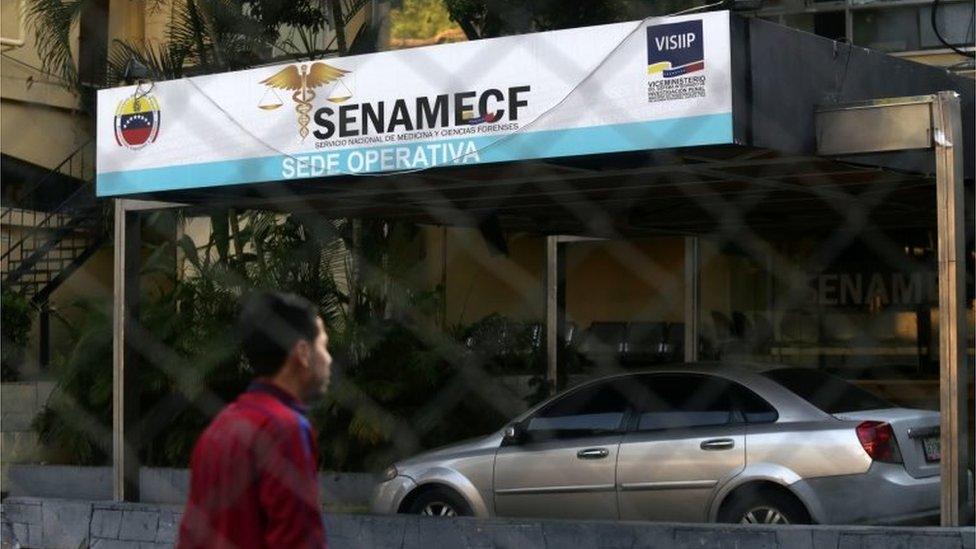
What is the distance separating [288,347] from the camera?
9.72 feet

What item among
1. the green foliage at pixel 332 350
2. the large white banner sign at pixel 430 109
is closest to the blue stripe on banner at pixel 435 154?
the large white banner sign at pixel 430 109

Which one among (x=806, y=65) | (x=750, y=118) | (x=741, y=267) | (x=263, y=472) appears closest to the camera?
(x=263, y=472)

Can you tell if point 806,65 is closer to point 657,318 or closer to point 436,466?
point 436,466

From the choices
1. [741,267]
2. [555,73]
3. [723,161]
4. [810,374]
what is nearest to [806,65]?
[723,161]

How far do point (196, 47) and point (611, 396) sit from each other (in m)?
5.25

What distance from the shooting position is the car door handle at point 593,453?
877 centimetres

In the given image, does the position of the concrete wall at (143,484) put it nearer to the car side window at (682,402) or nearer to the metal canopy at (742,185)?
the metal canopy at (742,185)

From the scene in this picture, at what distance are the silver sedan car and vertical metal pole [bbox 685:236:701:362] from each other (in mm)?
3788

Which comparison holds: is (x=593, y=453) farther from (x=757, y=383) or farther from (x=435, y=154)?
(x=435, y=154)

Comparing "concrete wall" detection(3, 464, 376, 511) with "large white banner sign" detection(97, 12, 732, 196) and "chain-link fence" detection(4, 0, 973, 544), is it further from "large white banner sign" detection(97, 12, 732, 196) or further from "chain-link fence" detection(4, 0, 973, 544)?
"large white banner sign" detection(97, 12, 732, 196)

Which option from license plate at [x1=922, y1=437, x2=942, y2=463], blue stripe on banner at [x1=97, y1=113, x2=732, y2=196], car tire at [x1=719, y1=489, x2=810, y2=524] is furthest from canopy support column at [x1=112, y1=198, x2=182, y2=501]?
license plate at [x1=922, y1=437, x2=942, y2=463]

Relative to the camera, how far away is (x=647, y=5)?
1077 cm

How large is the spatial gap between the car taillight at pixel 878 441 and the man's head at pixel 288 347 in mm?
5497

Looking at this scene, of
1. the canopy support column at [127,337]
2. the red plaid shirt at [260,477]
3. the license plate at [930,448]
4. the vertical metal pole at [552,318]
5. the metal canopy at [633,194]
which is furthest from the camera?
the vertical metal pole at [552,318]
